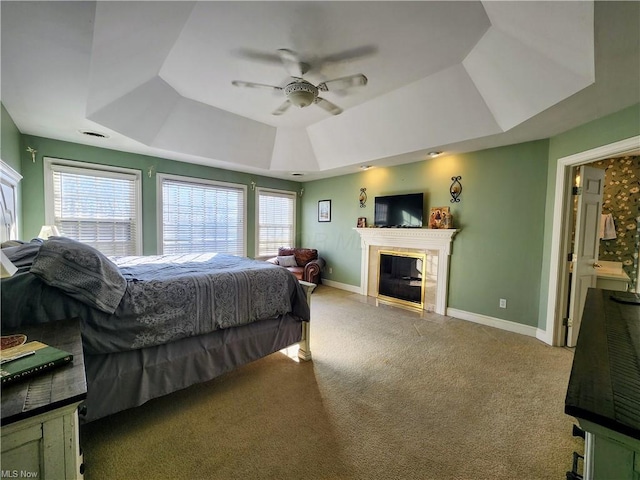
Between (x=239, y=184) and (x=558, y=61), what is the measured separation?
4819mm

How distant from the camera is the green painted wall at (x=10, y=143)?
258 centimetres

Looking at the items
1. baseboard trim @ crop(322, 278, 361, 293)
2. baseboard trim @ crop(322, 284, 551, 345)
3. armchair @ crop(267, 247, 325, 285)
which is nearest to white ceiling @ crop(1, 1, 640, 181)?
baseboard trim @ crop(322, 284, 551, 345)

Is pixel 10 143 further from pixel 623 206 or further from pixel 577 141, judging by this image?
pixel 623 206

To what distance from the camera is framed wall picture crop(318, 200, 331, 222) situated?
5.91m

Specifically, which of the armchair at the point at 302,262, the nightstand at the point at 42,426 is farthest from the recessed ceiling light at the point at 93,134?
the nightstand at the point at 42,426

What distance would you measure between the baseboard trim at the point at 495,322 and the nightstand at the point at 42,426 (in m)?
4.24

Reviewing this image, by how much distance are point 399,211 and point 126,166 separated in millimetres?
4446

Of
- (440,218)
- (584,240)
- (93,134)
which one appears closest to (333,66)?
(440,218)

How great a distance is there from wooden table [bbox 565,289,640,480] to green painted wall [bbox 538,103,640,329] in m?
2.27

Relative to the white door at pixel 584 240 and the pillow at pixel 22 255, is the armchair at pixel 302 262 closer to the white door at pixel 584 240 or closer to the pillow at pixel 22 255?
the white door at pixel 584 240

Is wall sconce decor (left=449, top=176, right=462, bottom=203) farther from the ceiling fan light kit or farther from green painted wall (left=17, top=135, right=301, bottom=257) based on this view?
green painted wall (left=17, top=135, right=301, bottom=257)

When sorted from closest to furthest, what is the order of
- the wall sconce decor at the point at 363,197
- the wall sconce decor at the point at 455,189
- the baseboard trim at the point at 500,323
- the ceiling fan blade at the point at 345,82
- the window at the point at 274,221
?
1. the ceiling fan blade at the point at 345,82
2. the baseboard trim at the point at 500,323
3. the wall sconce decor at the point at 455,189
4. the wall sconce decor at the point at 363,197
5. the window at the point at 274,221

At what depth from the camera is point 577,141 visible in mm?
2805

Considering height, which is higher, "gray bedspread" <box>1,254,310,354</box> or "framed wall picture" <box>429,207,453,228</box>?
"framed wall picture" <box>429,207,453,228</box>
